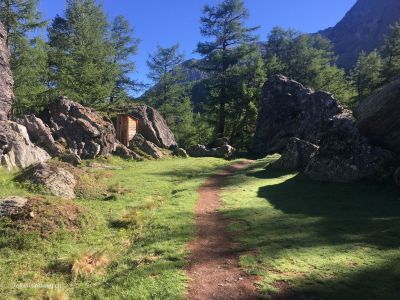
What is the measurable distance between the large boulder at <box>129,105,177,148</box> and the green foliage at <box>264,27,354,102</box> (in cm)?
2317

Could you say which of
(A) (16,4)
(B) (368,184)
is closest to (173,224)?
(B) (368,184)

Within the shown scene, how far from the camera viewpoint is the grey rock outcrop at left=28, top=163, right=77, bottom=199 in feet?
48.3

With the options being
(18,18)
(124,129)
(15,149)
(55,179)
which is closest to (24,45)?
(18,18)

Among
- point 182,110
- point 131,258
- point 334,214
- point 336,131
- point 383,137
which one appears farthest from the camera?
point 182,110

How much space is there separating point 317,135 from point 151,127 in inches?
654

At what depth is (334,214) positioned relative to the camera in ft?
42.0

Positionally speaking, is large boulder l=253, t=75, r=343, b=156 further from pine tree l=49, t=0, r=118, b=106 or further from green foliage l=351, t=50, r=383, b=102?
green foliage l=351, t=50, r=383, b=102

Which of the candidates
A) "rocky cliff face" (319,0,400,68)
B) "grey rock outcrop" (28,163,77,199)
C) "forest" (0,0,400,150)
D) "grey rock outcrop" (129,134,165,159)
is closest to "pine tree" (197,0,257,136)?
"forest" (0,0,400,150)

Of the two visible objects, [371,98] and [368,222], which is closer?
[368,222]

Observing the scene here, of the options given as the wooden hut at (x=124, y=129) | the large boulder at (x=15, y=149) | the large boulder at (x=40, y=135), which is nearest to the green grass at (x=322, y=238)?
the large boulder at (x=15, y=149)

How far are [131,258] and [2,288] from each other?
2920 millimetres

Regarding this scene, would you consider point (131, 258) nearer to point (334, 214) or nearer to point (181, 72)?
point (334, 214)

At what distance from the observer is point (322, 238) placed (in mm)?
10172

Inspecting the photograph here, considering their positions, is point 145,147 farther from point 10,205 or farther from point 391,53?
point 391,53
